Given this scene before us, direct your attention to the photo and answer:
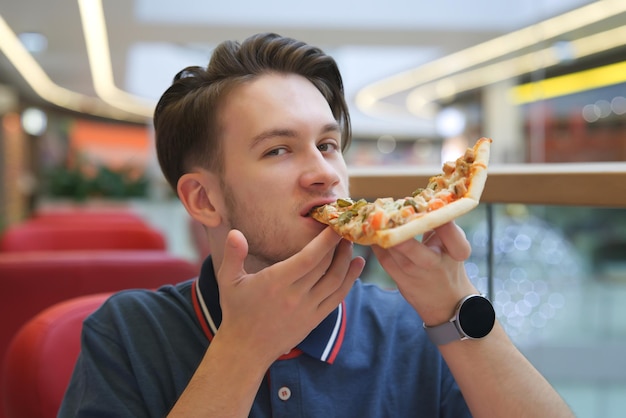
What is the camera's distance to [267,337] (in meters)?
1.00

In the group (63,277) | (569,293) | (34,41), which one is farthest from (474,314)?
(34,41)

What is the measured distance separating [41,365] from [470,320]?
2.80ft

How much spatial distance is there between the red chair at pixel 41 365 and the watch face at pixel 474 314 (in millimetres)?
833

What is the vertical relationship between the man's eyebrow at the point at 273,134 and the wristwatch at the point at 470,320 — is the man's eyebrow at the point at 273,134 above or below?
above

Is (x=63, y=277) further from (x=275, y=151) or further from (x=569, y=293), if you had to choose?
(x=569, y=293)

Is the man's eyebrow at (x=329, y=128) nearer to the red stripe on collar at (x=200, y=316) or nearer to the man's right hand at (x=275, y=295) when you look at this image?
the man's right hand at (x=275, y=295)

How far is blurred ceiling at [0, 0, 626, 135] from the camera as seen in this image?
6.63m

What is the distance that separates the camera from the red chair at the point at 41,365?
129cm

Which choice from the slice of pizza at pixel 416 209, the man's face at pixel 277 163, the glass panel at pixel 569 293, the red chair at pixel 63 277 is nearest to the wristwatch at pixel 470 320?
the slice of pizza at pixel 416 209

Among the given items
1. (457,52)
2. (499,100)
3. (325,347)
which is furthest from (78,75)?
(325,347)

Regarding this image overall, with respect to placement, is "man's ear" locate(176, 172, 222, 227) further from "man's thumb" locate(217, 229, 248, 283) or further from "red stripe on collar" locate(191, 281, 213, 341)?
"man's thumb" locate(217, 229, 248, 283)

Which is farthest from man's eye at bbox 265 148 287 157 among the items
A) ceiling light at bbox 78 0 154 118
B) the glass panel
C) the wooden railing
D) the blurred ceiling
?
ceiling light at bbox 78 0 154 118

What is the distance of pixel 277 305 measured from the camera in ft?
3.27

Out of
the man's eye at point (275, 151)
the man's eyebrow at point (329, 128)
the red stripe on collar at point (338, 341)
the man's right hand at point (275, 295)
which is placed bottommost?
the red stripe on collar at point (338, 341)
